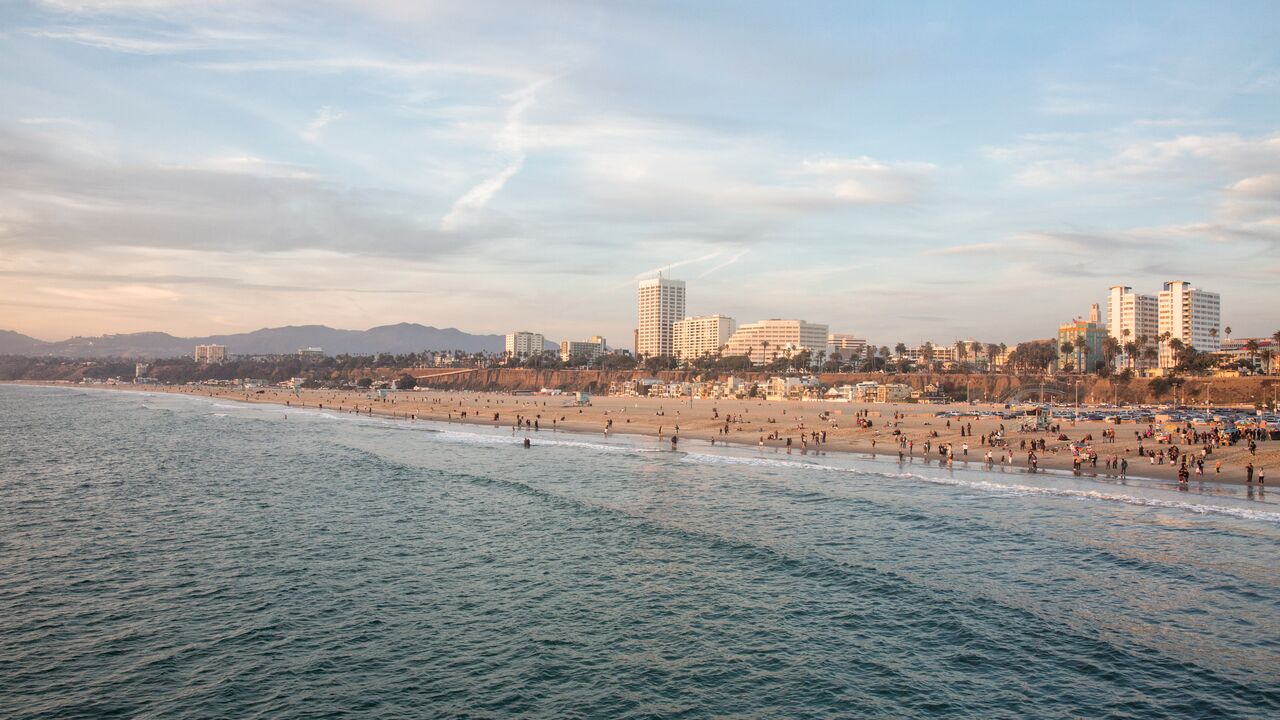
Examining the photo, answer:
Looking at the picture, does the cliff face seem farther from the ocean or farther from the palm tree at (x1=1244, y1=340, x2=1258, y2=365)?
the ocean

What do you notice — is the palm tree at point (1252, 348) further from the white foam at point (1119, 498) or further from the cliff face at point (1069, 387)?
the white foam at point (1119, 498)

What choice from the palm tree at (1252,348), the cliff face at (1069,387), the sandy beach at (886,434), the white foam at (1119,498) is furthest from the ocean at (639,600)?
the palm tree at (1252,348)

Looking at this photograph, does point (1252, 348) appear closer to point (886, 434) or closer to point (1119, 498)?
point (886, 434)

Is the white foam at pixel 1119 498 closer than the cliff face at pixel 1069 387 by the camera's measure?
Yes

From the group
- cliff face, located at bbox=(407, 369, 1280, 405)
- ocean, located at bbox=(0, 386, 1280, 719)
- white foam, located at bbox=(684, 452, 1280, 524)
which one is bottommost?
ocean, located at bbox=(0, 386, 1280, 719)

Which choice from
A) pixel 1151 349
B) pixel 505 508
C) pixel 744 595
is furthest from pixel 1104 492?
pixel 1151 349

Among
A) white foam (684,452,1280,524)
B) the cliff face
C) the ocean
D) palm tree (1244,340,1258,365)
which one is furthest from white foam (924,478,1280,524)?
palm tree (1244,340,1258,365)

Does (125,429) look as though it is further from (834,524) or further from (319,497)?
(834,524)

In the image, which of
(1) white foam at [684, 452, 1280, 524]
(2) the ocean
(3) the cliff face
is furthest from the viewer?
(3) the cliff face

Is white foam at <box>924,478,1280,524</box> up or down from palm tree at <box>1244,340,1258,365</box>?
down
